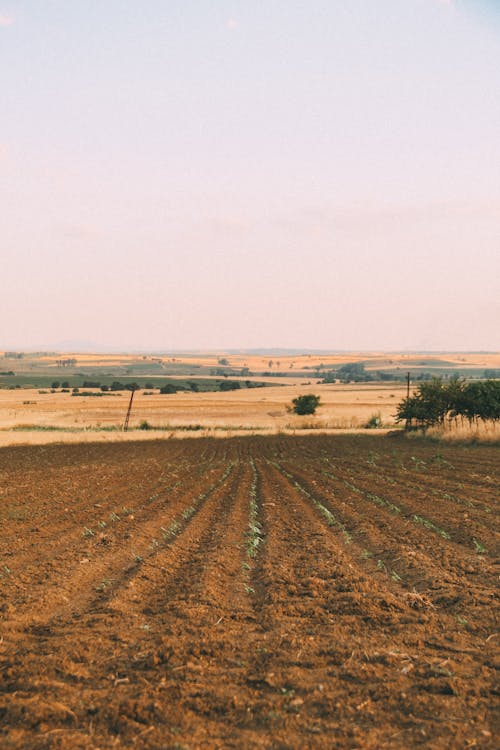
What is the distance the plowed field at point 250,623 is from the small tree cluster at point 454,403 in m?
27.5

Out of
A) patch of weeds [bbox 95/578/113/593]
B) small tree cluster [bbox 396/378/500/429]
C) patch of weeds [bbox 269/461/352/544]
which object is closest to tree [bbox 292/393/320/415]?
small tree cluster [bbox 396/378/500/429]

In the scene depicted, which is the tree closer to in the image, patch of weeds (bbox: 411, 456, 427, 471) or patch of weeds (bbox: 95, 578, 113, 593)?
patch of weeds (bbox: 411, 456, 427, 471)

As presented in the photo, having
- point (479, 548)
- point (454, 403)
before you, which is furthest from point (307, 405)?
point (479, 548)

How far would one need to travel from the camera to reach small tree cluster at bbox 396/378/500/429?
42812 millimetres

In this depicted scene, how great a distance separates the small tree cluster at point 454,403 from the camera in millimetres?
42812

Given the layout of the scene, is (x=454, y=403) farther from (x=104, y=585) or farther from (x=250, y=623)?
(x=250, y=623)

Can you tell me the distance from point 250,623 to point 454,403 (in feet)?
134

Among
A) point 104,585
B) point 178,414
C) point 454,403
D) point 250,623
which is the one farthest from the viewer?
point 178,414

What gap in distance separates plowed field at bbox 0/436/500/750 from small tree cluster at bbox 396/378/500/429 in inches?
1082

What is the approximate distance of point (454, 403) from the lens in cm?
4531

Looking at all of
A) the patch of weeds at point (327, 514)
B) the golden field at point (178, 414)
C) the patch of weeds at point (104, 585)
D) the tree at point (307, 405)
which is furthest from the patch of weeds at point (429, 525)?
the tree at point (307, 405)

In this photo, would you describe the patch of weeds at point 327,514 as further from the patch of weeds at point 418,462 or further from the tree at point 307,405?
the tree at point 307,405

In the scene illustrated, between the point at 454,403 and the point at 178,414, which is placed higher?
the point at 454,403

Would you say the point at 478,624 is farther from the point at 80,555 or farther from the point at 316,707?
the point at 80,555
